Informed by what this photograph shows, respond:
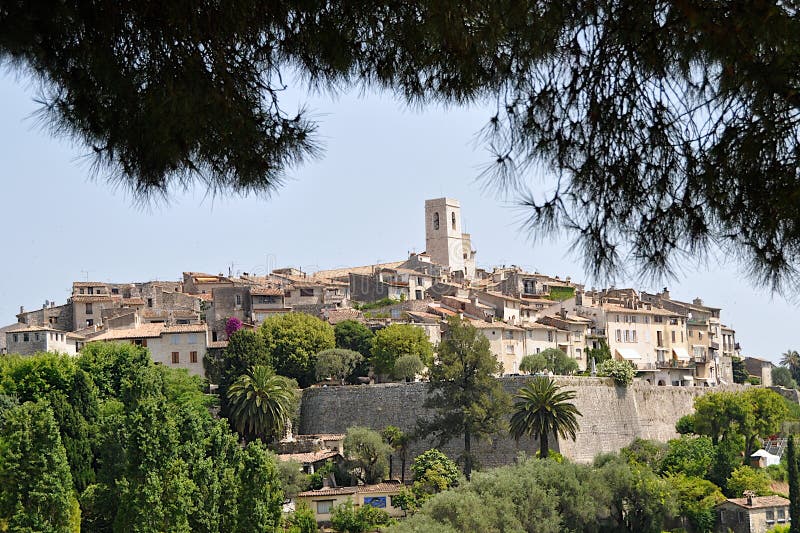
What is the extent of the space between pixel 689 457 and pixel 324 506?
14.5m

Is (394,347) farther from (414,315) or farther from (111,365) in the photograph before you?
(111,365)

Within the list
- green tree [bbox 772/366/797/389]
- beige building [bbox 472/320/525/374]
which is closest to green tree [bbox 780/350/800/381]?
green tree [bbox 772/366/797/389]

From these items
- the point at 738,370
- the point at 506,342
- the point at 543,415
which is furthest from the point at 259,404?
the point at 738,370

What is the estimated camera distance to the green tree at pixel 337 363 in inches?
2148

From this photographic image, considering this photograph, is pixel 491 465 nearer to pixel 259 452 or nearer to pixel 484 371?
pixel 484 371

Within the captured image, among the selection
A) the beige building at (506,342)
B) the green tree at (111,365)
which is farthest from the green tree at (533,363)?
the green tree at (111,365)

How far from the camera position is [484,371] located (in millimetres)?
48688

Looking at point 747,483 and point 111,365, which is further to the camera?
point 747,483

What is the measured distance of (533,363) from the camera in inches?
2389

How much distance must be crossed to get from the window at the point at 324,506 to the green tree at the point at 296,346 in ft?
38.5

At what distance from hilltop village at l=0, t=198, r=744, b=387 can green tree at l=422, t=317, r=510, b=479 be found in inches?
478

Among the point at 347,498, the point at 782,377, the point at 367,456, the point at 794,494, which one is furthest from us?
the point at 782,377

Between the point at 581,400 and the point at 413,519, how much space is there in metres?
15.6

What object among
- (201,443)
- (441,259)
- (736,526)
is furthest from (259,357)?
(441,259)
